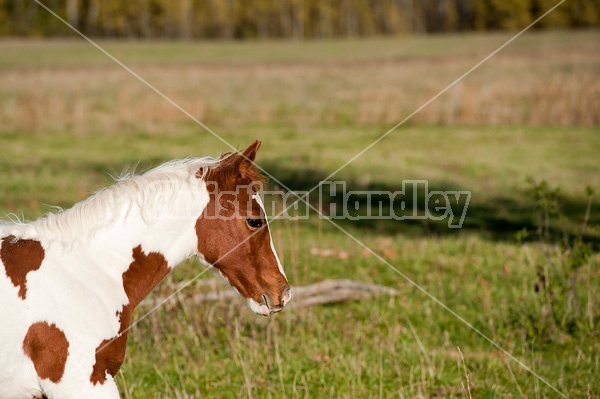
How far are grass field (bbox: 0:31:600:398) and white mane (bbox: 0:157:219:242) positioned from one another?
1356 mm

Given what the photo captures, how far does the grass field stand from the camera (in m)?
5.56

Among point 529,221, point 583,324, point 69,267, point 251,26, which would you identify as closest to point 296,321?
point 583,324

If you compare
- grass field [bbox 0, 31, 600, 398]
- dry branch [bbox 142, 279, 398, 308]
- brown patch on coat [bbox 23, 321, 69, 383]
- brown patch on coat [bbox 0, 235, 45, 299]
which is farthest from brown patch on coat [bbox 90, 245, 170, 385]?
dry branch [bbox 142, 279, 398, 308]

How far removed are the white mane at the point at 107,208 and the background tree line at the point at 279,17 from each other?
91.6 meters

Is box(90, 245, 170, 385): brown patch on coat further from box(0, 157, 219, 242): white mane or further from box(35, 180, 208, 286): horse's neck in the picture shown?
box(0, 157, 219, 242): white mane

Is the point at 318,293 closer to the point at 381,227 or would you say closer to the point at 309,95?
the point at 381,227

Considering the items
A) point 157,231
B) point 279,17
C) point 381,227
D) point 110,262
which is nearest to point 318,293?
point 157,231

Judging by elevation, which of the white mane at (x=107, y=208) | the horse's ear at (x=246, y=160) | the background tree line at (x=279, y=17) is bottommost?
the white mane at (x=107, y=208)

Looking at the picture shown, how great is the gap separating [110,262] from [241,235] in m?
0.69

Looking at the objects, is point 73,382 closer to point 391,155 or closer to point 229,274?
point 229,274

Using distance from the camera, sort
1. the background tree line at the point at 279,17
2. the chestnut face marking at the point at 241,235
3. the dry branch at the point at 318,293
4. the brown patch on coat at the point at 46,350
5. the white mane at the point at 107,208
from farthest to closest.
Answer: the background tree line at the point at 279,17, the dry branch at the point at 318,293, the chestnut face marking at the point at 241,235, the white mane at the point at 107,208, the brown patch on coat at the point at 46,350

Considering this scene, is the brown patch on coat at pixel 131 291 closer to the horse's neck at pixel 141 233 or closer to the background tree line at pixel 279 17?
the horse's neck at pixel 141 233

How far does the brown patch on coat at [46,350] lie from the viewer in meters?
3.20

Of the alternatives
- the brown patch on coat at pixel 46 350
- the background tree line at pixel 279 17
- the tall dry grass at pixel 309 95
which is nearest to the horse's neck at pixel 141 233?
the brown patch on coat at pixel 46 350
